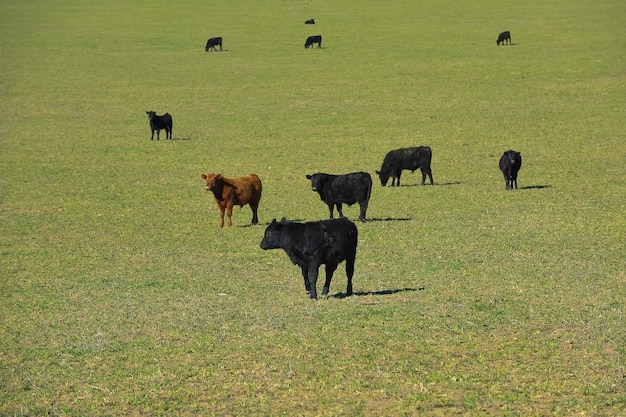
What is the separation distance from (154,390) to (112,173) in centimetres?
2183

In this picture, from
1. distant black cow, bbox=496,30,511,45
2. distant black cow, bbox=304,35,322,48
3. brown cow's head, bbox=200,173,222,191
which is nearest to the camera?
brown cow's head, bbox=200,173,222,191

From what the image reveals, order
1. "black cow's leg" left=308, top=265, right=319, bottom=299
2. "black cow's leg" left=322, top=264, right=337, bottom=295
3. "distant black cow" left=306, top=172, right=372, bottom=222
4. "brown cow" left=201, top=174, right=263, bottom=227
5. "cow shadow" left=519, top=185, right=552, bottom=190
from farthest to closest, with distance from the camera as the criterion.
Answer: "cow shadow" left=519, top=185, right=552, bottom=190, "brown cow" left=201, top=174, right=263, bottom=227, "distant black cow" left=306, top=172, right=372, bottom=222, "black cow's leg" left=322, top=264, right=337, bottom=295, "black cow's leg" left=308, top=265, right=319, bottom=299

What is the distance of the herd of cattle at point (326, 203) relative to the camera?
1516 centimetres

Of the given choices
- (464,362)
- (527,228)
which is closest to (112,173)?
(527,228)

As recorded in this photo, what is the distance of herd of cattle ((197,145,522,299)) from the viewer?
1516 centimetres

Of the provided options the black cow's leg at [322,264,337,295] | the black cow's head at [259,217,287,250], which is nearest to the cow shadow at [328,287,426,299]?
the black cow's leg at [322,264,337,295]

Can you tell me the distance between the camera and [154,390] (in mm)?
11688

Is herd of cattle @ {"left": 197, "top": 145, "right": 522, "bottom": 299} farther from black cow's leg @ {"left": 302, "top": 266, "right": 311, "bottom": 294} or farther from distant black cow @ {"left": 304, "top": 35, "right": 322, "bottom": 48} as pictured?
distant black cow @ {"left": 304, "top": 35, "right": 322, "bottom": 48}

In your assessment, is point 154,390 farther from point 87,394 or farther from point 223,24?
point 223,24

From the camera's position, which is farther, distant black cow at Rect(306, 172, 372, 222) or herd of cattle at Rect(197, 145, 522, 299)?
distant black cow at Rect(306, 172, 372, 222)

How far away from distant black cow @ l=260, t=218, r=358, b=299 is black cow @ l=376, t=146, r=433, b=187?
14024 millimetres

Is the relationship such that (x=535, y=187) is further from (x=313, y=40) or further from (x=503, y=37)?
(x=313, y=40)

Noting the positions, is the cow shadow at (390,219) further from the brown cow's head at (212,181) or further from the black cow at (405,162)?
the black cow at (405,162)

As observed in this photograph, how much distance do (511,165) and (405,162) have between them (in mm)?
3221
